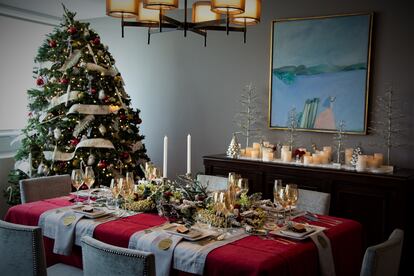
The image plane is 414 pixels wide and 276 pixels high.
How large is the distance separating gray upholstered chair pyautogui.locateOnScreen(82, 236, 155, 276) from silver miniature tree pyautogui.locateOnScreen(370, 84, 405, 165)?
3.02 metres

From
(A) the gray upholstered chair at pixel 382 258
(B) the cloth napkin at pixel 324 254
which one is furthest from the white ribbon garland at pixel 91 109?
(A) the gray upholstered chair at pixel 382 258

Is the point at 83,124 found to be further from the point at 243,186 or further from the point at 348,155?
the point at 348,155

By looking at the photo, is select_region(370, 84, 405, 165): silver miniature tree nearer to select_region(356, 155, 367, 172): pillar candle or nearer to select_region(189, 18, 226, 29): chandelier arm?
select_region(356, 155, 367, 172): pillar candle

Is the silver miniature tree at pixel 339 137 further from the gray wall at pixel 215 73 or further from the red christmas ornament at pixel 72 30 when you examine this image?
the red christmas ornament at pixel 72 30

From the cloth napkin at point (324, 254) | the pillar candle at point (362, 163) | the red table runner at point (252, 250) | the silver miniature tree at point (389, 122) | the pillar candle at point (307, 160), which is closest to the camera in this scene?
the red table runner at point (252, 250)

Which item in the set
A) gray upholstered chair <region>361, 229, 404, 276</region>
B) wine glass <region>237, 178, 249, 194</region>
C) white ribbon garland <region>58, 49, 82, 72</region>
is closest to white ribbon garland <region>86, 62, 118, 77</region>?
white ribbon garland <region>58, 49, 82, 72</region>

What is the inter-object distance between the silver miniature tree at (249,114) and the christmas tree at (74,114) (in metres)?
1.36

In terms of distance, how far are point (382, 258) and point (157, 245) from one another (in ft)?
3.53

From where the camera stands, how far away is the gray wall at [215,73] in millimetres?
4223

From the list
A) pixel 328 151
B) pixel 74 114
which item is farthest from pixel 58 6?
pixel 328 151

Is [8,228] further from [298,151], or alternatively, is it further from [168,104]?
[168,104]

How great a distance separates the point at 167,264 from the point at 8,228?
832 millimetres

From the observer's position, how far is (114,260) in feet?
6.41

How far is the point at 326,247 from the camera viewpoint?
7.91 feet
